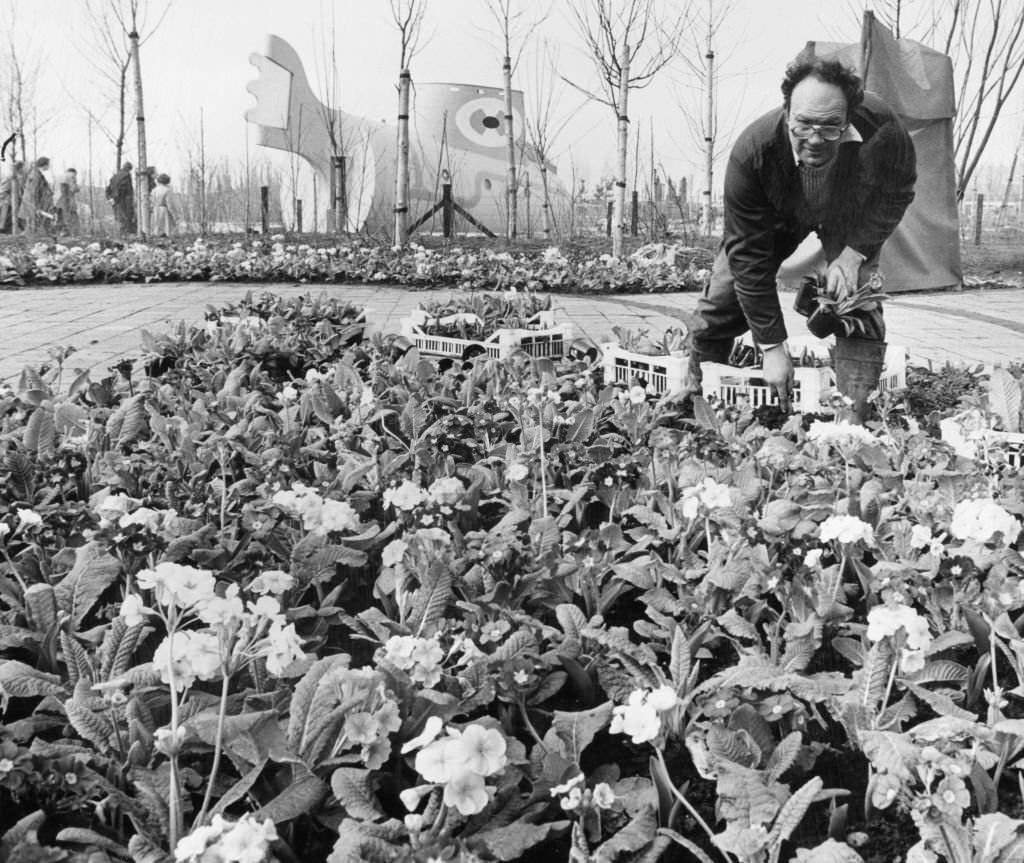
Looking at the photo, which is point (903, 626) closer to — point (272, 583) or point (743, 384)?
point (272, 583)

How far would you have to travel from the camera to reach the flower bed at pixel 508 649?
5.29 ft

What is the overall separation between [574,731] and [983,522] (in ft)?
2.85

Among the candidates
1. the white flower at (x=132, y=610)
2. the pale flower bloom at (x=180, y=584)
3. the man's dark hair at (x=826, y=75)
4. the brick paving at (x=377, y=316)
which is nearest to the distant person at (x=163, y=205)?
the brick paving at (x=377, y=316)

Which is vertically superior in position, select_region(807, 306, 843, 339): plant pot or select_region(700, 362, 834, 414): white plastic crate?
select_region(807, 306, 843, 339): plant pot

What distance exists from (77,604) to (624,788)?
128cm

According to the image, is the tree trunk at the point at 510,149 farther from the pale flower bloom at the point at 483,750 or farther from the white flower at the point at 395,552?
the pale flower bloom at the point at 483,750

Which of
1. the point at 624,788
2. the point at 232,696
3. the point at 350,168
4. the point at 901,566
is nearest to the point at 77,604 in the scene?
the point at 232,696

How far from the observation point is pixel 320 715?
6.05 ft

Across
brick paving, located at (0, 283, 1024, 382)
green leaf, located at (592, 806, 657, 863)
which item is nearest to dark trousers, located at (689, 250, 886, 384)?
brick paving, located at (0, 283, 1024, 382)

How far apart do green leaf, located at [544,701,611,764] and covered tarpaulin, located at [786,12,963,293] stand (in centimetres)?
563

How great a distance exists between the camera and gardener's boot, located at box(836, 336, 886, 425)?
364cm

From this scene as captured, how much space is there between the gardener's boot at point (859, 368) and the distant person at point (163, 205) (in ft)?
59.9

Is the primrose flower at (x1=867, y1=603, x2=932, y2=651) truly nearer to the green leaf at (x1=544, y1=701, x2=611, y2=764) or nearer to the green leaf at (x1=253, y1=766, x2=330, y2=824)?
the green leaf at (x1=544, y1=701, x2=611, y2=764)

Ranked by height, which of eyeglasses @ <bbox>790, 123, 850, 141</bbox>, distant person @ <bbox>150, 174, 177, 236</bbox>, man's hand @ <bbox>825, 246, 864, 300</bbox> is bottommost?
man's hand @ <bbox>825, 246, 864, 300</bbox>
